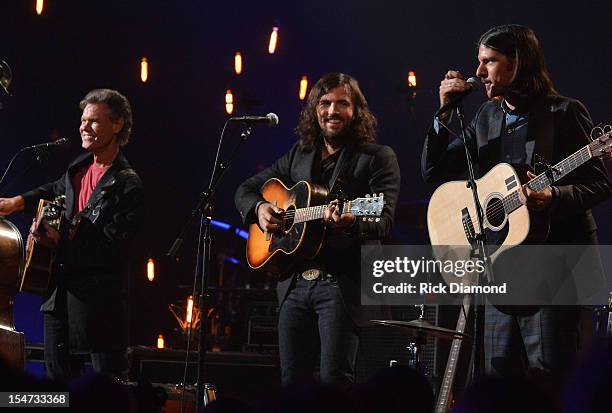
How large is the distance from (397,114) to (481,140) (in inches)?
216

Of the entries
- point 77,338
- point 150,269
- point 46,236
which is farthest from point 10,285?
point 150,269

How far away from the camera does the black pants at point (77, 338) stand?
496 centimetres

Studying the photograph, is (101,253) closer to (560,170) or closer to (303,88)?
(560,170)

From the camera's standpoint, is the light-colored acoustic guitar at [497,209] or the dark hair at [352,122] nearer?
the light-colored acoustic guitar at [497,209]

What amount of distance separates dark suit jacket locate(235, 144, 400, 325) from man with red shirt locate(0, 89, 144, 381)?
895 millimetres

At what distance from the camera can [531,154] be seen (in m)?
3.71

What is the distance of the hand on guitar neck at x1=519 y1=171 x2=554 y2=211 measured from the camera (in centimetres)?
346

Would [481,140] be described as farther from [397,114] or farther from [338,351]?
[397,114]

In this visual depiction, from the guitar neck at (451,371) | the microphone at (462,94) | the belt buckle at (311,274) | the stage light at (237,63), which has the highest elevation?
the stage light at (237,63)

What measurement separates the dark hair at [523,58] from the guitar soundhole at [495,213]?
509mm

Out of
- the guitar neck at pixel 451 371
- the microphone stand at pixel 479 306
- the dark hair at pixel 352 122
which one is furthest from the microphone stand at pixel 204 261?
the microphone stand at pixel 479 306

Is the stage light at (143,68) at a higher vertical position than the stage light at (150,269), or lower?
higher

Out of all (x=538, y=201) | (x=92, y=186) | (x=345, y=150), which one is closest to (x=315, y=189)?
(x=345, y=150)

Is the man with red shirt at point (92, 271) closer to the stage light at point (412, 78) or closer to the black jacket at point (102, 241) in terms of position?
the black jacket at point (102, 241)
